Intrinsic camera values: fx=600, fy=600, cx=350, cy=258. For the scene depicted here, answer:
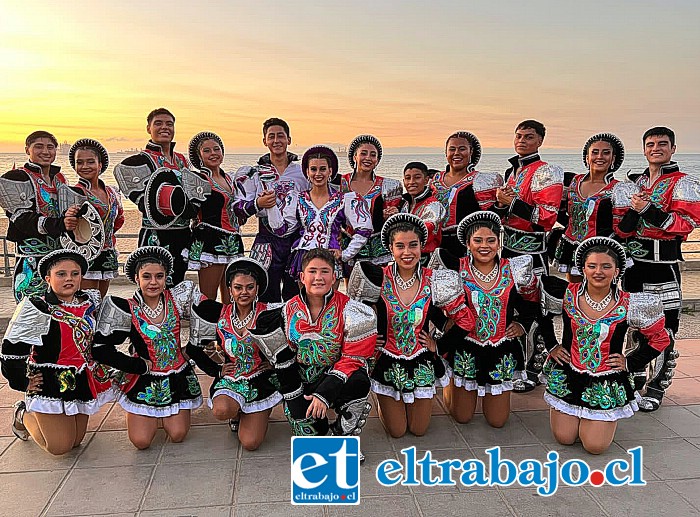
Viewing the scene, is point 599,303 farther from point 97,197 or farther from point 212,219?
point 97,197

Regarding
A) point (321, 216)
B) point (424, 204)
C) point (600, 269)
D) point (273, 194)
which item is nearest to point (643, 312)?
point (600, 269)

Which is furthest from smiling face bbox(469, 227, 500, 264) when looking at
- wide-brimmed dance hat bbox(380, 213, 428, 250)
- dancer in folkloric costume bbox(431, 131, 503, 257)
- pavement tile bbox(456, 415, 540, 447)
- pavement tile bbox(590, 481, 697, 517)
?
pavement tile bbox(590, 481, 697, 517)

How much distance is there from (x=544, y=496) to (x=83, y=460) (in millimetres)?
2525

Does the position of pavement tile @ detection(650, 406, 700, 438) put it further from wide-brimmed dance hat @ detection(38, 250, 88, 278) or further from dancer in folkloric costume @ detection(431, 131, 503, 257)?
wide-brimmed dance hat @ detection(38, 250, 88, 278)

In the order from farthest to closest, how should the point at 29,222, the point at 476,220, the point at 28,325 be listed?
the point at 29,222
the point at 476,220
the point at 28,325

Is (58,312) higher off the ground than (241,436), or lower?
higher

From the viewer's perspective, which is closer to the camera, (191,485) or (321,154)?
(191,485)

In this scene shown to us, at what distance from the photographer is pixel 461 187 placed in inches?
173

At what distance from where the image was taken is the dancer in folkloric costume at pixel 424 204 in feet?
14.1

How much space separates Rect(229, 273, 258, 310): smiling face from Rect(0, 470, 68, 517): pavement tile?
1.32m

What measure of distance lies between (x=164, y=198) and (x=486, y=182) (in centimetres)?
232

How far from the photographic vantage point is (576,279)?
4.46m

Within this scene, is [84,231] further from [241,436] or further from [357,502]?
[357,502]

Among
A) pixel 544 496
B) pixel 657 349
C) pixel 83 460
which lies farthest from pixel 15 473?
pixel 657 349
